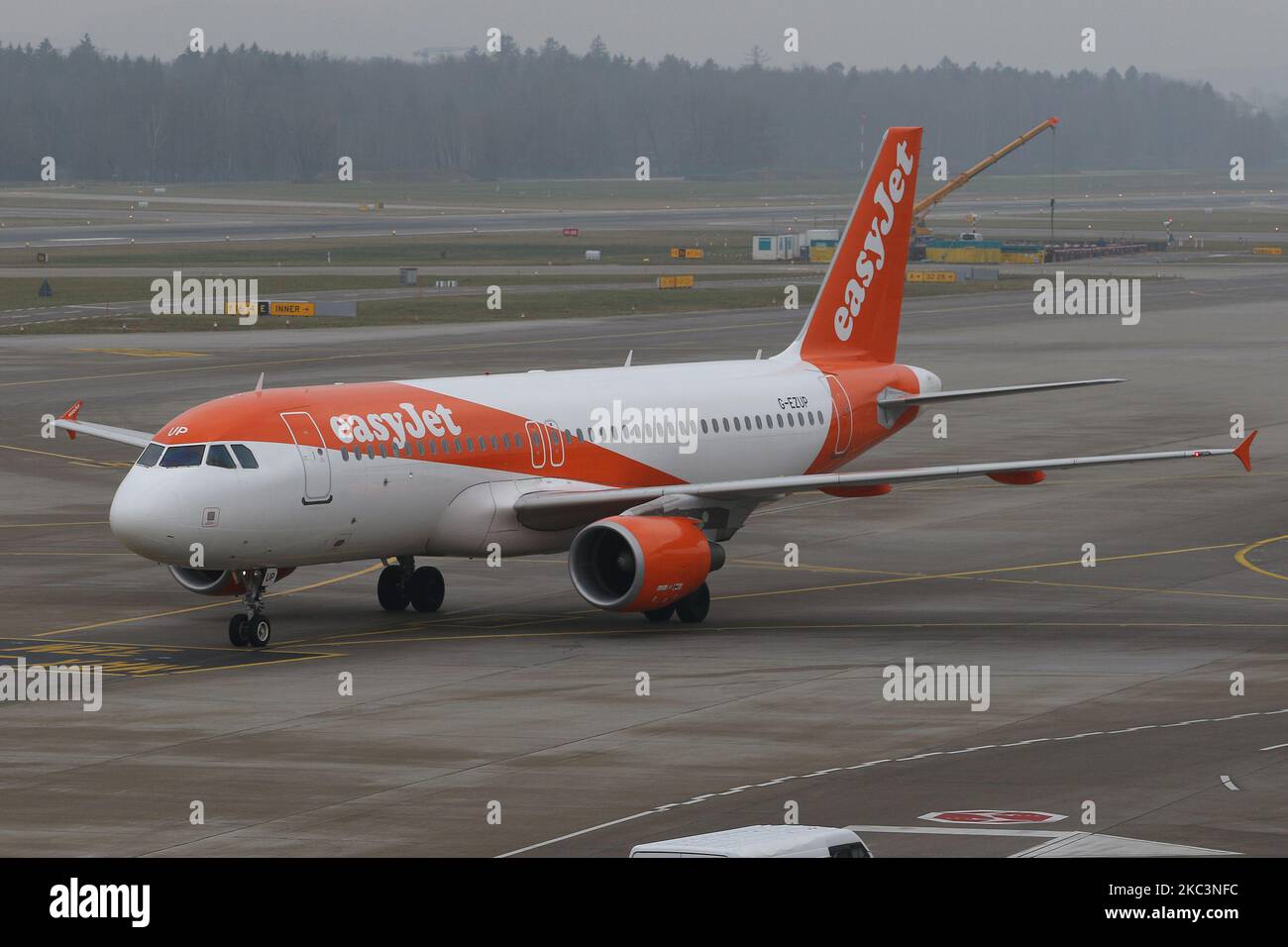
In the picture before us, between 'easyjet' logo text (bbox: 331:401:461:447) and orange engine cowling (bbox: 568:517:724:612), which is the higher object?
'easyjet' logo text (bbox: 331:401:461:447)

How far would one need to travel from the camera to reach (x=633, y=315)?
12425 centimetres

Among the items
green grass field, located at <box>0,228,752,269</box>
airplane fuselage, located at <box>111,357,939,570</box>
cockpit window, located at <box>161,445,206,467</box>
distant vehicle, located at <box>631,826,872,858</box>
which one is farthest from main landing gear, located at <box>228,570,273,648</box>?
green grass field, located at <box>0,228,752,269</box>

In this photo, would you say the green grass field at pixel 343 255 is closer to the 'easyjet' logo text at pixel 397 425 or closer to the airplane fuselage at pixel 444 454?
the airplane fuselage at pixel 444 454

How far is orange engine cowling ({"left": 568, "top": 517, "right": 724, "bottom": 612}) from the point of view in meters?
40.2

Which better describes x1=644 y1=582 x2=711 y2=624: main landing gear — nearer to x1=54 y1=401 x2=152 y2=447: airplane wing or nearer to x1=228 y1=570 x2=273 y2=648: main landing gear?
x1=228 y1=570 x2=273 y2=648: main landing gear

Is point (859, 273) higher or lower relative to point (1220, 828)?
higher

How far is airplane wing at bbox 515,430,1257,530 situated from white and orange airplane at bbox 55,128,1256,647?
0.05 m

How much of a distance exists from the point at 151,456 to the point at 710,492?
1076 cm

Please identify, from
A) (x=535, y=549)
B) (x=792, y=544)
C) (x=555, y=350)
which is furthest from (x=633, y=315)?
(x=535, y=549)

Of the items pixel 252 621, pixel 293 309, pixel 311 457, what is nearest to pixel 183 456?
A: pixel 311 457

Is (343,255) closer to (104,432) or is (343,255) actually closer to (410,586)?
(104,432)

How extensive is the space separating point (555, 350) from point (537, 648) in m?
62.1
